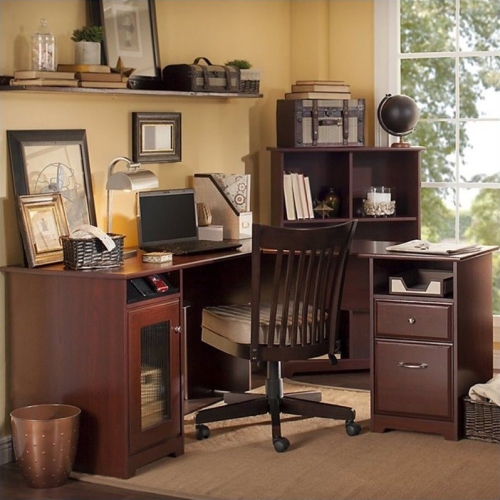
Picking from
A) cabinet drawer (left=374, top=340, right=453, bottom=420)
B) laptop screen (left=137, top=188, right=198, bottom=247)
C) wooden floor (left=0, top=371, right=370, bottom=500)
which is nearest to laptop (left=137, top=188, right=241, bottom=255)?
laptop screen (left=137, top=188, right=198, bottom=247)

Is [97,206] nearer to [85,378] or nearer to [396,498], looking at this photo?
[85,378]

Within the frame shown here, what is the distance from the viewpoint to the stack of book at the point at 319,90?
5414 mm

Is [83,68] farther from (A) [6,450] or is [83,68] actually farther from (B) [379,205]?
(B) [379,205]

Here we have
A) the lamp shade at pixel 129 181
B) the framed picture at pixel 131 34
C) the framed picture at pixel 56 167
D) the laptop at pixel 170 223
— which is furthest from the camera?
the laptop at pixel 170 223

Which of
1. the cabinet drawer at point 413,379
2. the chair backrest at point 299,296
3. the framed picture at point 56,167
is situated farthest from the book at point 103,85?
the cabinet drawer at point 413,379

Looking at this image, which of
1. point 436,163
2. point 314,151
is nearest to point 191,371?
point 314,151

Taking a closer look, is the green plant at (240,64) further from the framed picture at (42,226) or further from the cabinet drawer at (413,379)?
the cabinet drawer at (413,379)

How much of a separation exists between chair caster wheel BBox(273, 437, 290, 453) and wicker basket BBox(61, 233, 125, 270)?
93cm

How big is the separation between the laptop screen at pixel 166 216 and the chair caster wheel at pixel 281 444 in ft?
3.45

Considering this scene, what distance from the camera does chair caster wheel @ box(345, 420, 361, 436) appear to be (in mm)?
4273

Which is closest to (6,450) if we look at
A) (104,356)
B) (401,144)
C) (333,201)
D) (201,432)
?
(104,356)

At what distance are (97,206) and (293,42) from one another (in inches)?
76.0

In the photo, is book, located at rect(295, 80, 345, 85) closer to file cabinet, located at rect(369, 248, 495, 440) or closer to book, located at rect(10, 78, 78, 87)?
file cabinet, located at rect(369, 248, 495, 440)

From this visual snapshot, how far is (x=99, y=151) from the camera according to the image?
4441mm
